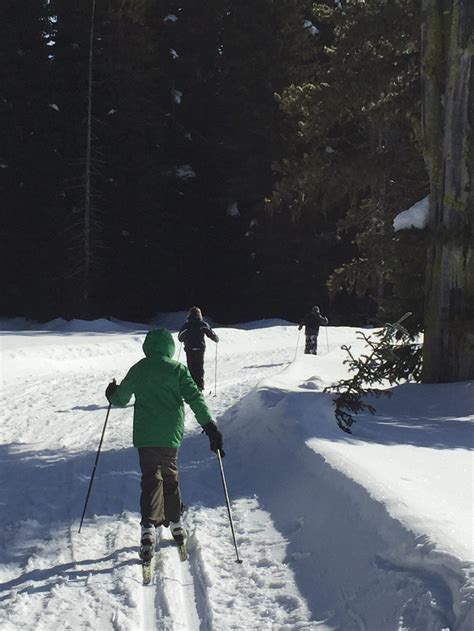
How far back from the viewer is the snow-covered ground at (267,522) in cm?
429

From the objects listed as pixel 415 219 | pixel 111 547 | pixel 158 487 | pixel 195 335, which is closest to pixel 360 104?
pixel 415 219

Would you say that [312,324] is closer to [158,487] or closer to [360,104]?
[360,104]

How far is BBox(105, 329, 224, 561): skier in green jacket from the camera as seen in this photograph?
5504 millimetres

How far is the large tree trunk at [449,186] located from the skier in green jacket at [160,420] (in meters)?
6.73

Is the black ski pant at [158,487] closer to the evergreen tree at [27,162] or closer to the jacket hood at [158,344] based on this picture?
the jacket hood at [158,344]

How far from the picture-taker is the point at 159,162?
36.8m

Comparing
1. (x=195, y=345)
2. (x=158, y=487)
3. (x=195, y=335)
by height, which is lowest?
(x=158, y=487)

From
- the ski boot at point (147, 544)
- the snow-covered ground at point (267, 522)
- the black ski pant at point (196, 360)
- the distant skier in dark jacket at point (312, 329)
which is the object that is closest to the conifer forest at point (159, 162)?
the distant skier in dark jacket at point (312, 329)

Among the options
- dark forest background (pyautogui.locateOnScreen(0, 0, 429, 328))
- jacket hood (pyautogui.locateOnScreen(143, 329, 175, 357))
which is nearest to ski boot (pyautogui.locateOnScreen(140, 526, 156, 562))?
Answer: jacket hood (pyautogui.locateOnScreen(143, 329, 175, 357))

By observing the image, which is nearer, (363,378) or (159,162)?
(363,378)

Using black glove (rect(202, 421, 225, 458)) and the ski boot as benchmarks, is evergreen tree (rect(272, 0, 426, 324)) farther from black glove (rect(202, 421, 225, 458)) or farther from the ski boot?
the ski boot

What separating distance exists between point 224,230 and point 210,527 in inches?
1269

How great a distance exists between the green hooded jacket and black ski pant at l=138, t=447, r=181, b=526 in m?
0.09

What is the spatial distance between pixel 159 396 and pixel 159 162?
32.7 meters
